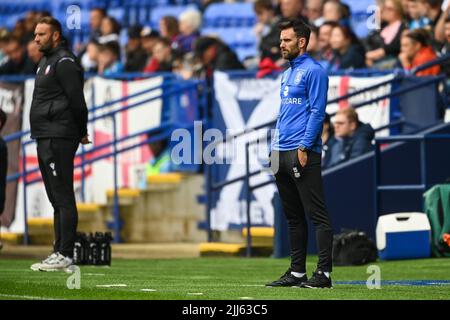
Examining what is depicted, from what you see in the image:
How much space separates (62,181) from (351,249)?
3543mm

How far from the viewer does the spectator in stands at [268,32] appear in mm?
20047

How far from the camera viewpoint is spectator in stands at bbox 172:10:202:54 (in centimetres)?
2286

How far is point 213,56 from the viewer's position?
2084 centimetres

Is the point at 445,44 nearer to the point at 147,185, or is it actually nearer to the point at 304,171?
the point at 147,185

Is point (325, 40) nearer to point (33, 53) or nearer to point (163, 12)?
point (33, 53)

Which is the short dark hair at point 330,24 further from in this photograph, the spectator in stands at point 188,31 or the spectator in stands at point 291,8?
the spectator in stands at point 188,31

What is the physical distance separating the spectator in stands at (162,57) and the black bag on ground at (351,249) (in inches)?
275

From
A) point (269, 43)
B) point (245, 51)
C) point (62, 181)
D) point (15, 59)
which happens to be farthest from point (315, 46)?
point (15, 59)

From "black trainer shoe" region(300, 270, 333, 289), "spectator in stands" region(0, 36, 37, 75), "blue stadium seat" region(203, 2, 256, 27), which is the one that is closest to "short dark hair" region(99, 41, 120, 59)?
"spectator in stands" region(0, 36, 37, 75)

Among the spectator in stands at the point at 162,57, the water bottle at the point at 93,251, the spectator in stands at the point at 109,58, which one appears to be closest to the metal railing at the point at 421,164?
the water bottle at the point at 93,251

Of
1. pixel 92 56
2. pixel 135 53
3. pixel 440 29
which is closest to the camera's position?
pixel 440 29

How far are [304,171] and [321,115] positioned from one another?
0.49 meters
